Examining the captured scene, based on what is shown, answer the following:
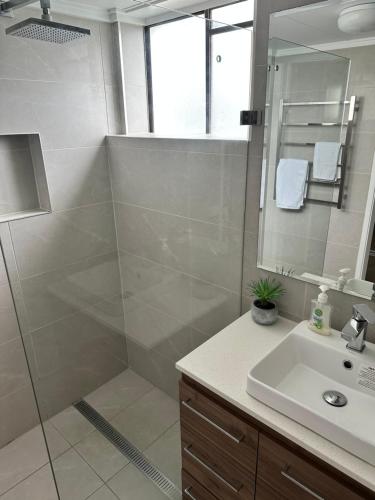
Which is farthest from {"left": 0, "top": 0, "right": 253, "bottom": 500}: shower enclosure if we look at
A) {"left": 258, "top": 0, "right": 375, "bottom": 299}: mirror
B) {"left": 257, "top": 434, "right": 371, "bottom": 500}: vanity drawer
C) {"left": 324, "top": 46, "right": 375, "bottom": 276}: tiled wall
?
{"left": 257, "top": 434, "right": 371, "bottom": 500}: vanity drawer

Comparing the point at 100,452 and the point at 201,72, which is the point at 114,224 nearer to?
the point at 201,72

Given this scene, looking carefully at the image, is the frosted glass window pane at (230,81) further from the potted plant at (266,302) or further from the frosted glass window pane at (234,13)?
the potted plant at (266,302)

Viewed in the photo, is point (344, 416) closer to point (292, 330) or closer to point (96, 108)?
point (292, 330)

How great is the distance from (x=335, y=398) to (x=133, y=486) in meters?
1.23

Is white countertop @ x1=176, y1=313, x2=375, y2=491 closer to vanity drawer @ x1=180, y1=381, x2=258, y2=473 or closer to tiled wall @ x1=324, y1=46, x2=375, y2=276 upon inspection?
vanity drawer @ x1=180, y1=381, x2=258, y2=473

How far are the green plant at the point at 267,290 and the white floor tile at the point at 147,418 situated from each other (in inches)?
41.7

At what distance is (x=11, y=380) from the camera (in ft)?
6.75

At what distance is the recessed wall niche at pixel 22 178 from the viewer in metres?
1.76

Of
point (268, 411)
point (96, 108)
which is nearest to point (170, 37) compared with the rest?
point (96, 108)

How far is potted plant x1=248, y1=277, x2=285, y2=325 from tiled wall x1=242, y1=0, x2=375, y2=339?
4 centimetres

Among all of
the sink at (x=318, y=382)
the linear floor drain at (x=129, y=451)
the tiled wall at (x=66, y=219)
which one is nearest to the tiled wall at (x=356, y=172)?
the sink at (x=318, y=382)

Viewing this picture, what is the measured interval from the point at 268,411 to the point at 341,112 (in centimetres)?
104

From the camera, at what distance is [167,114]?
2033 millimetres

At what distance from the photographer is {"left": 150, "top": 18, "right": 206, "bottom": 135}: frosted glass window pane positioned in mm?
1822
